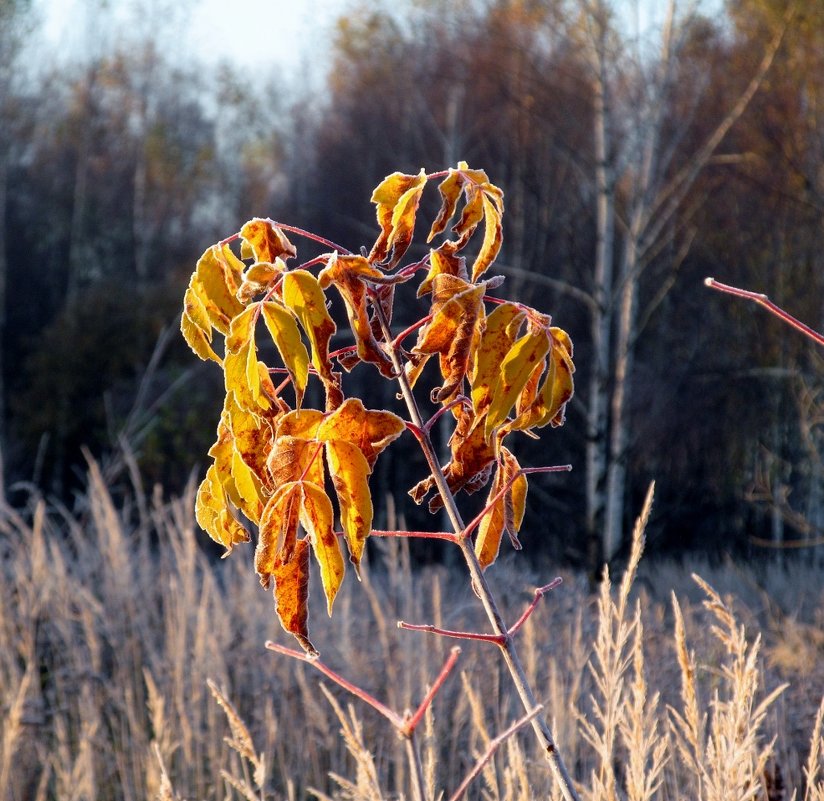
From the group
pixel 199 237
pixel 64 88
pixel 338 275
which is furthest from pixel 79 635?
pixel 64 88

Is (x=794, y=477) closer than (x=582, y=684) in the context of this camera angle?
No

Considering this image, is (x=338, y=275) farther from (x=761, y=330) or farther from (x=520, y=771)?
(x=761, y=330)

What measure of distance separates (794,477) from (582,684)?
749 centimetres

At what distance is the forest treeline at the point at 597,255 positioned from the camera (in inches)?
251

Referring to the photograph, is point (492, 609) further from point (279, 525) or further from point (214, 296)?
point (214, 296)

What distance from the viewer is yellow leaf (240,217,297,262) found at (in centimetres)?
103

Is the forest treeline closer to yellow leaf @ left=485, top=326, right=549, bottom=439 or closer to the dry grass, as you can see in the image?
the dry grass

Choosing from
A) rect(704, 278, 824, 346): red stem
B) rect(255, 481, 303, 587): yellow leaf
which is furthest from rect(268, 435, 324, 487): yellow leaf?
rect(704, 278, 824, 346): red stem

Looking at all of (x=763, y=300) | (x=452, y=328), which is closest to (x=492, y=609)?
(x=452, y=328)

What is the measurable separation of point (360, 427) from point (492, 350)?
0.49ft

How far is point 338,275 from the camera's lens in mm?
929

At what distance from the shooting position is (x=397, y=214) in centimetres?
107

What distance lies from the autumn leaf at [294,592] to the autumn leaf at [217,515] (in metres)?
0.12

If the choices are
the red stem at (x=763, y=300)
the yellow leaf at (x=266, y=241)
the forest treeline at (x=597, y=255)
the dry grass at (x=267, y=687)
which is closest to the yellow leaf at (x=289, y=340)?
the yellow leaf at (x=266, y=241)
